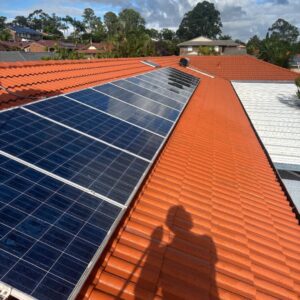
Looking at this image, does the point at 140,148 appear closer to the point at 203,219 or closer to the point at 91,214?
the point at 203,219

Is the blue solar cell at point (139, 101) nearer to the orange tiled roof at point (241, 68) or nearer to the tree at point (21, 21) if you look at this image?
the orange tiled roof at point (241, 68)

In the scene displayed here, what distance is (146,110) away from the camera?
33.9 feet

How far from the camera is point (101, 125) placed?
25.2ft

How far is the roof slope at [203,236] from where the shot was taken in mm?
4371

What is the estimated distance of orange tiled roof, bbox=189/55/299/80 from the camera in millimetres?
27750

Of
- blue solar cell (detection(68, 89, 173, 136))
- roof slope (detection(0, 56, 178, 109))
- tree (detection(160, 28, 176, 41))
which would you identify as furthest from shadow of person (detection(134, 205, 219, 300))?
tree (detection(160, 28, 176, 41))

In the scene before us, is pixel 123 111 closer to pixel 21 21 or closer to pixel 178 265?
pixel 178 265

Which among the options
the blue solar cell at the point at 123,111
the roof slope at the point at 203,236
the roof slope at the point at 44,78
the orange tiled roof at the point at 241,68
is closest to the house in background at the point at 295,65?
the orange tiled roof at the point at 241,68

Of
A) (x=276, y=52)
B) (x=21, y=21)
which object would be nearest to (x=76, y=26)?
(x=21, y=21)

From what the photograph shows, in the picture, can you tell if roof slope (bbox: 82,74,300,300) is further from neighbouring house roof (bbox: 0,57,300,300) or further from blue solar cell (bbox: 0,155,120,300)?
blue solar cell (bbox: 0,155,120,300)

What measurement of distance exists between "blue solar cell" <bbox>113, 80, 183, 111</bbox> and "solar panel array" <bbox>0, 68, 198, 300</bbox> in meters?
2.66

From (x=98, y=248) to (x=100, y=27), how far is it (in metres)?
143

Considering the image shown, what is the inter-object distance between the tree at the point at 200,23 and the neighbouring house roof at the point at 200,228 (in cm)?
15845

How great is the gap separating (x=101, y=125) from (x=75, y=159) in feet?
7.11
